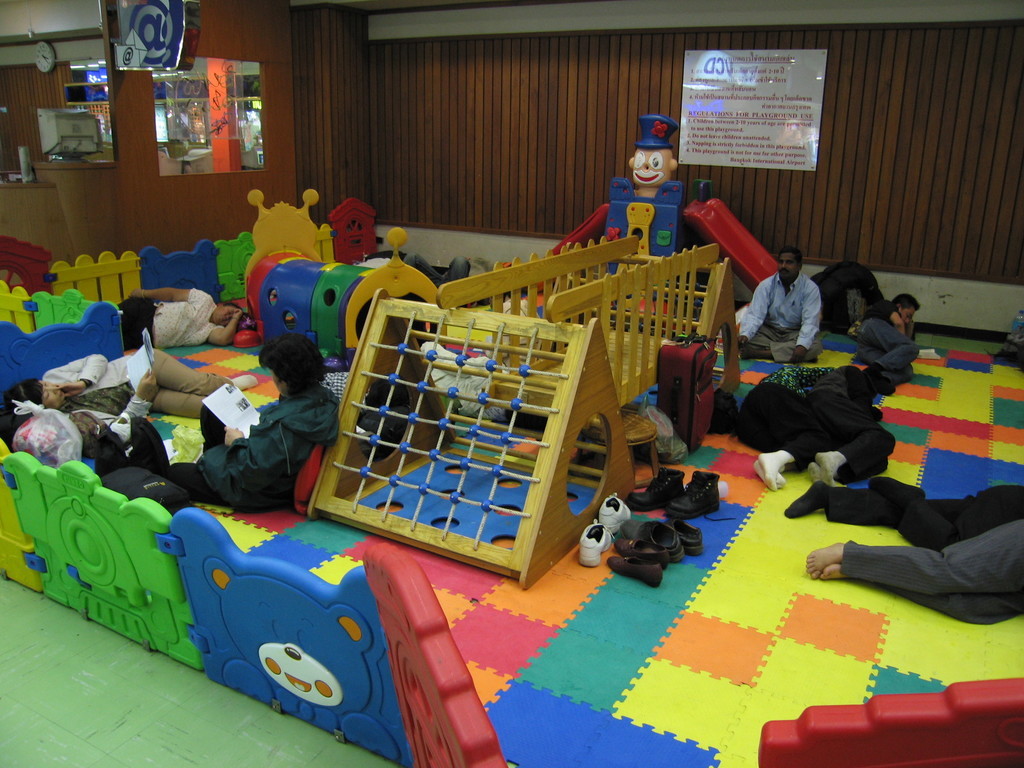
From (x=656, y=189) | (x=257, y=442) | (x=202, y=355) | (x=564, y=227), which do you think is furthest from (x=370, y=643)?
(x=564, y=227)

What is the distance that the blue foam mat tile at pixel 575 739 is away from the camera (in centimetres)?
278

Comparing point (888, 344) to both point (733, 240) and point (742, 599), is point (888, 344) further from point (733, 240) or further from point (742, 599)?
point (742, 599)

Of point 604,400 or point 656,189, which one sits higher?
point 656,189

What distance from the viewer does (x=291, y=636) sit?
282 cm

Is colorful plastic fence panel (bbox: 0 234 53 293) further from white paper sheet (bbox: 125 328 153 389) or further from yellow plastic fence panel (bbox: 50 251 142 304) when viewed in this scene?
white paper sheet (bbox: 125 328 153 389)

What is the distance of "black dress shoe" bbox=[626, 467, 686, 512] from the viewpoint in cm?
450

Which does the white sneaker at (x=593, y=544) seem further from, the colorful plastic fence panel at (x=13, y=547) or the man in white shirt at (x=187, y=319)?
the man in white shirt at (x=187, y=319)

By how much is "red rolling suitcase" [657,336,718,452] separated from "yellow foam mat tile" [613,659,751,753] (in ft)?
7.33

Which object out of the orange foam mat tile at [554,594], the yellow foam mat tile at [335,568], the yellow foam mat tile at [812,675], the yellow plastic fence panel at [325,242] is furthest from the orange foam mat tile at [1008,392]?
the yellow plastic fence panel at [325,242]

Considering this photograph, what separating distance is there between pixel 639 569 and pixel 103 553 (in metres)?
2.27

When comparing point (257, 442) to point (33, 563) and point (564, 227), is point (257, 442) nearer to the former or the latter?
point (33, 563)

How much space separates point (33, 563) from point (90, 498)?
77 centimetres

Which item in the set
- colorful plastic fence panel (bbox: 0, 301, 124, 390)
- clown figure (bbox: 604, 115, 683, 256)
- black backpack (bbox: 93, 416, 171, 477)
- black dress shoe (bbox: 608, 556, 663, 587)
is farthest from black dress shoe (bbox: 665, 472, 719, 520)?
clown figure (bbox: 604, 115, 683, 256)

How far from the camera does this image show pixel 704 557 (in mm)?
4117
